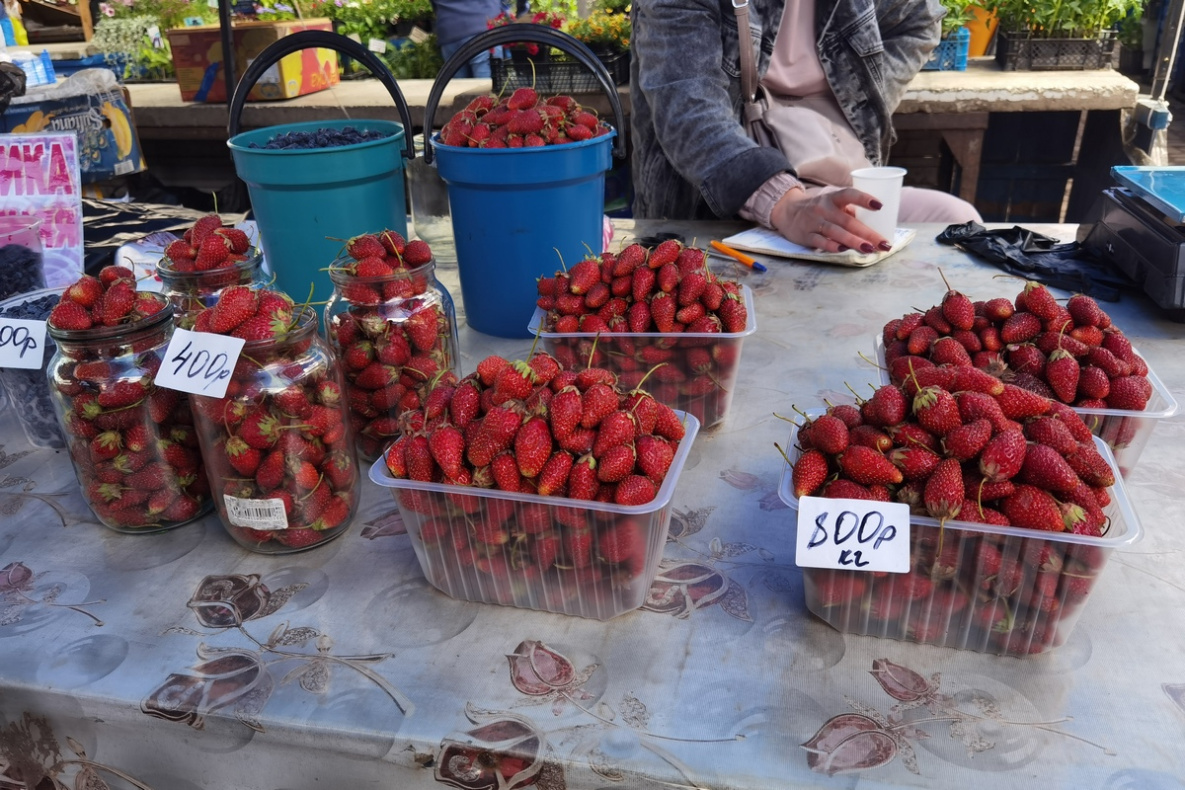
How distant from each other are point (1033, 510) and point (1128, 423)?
1.01 feet

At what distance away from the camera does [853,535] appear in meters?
0.67

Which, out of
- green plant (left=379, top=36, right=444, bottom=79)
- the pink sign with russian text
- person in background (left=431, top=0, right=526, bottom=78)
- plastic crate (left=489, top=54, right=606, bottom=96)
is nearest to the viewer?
the pink sign with russian text

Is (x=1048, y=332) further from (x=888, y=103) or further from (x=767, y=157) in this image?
(x=888, y=103)

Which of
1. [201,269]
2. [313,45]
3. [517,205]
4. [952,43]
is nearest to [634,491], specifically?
[201,269]

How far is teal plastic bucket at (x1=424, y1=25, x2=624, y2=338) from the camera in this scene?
1280mm

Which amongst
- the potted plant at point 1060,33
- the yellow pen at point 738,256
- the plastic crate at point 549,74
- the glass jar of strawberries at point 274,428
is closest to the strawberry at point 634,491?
the glass jar of strawberries at point 274,428

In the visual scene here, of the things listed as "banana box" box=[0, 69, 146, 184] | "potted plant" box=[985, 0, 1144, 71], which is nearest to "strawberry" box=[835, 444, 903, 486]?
"banana box" box=[0, 69, 146, 184]

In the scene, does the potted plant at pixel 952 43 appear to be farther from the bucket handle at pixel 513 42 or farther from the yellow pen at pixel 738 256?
the bucket handle at pixel 513 42

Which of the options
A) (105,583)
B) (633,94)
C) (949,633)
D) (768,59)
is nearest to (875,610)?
(949,633)

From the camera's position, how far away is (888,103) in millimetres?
2018

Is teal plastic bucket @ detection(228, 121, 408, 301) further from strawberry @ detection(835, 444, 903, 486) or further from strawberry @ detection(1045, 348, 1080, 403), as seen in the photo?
strawberry @ detection(1045, 348, 1080, 403)

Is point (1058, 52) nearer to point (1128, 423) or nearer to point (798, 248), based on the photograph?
point (798, 248)

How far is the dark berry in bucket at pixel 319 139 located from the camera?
128cm

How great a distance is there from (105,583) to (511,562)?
17.1 inches
